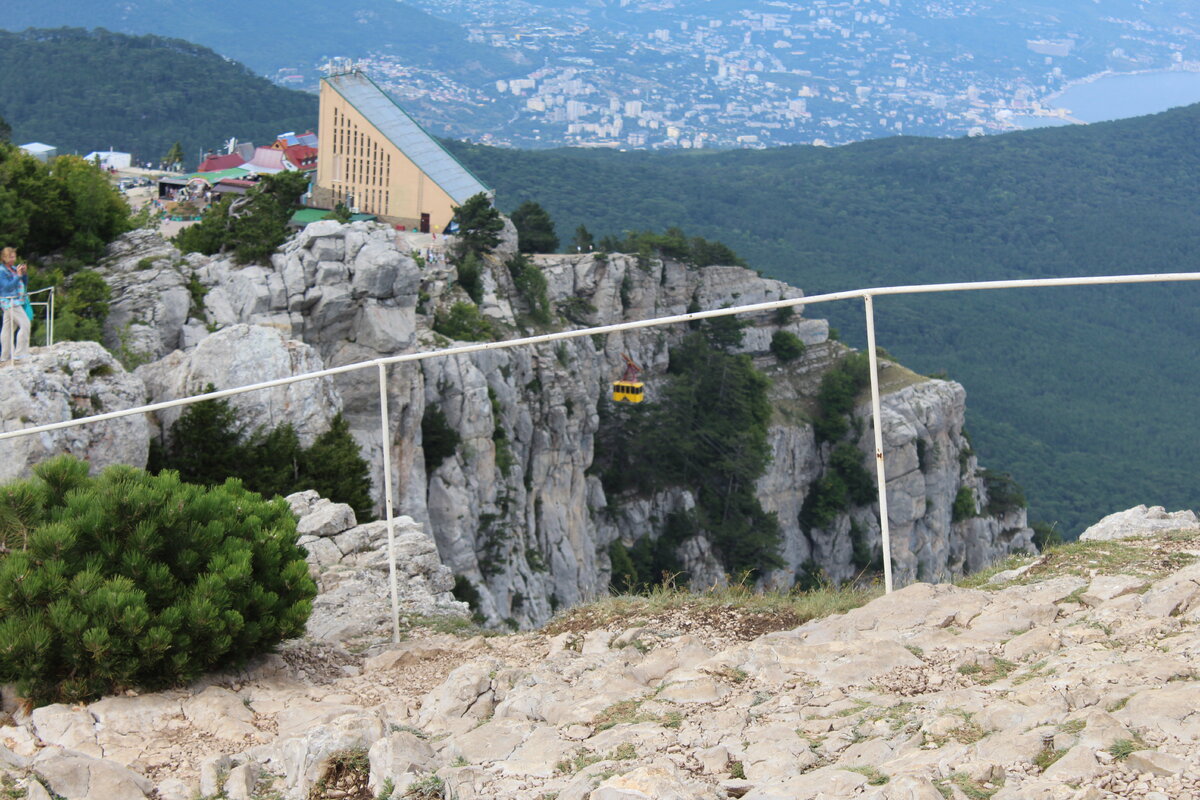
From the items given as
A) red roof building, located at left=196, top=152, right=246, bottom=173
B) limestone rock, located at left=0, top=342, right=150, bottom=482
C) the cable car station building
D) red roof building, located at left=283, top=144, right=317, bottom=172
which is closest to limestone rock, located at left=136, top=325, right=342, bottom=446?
limestone rock, located at left=0, top=342, right=150, bottom=482

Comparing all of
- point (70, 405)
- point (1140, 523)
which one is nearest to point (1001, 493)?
point (1140, 523)

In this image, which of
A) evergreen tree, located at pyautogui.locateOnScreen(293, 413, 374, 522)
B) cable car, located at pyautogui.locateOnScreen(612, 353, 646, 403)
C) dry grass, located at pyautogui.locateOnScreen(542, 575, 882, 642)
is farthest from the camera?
cable car, located at pyautogui.locateOnScreen(612, 353, 646, 403)

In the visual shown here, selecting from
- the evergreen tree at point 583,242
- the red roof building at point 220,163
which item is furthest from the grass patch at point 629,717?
the red roof building at point 220,163

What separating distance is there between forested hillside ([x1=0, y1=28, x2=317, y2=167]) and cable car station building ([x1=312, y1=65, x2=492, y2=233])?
4838cm

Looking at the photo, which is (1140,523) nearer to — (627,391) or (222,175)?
(627,391)

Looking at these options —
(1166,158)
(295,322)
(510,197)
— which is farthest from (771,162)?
(295,322)

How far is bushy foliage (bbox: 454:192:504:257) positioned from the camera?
40.5 meters

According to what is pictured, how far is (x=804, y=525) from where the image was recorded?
55.6 meters

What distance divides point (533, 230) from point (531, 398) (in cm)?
1375

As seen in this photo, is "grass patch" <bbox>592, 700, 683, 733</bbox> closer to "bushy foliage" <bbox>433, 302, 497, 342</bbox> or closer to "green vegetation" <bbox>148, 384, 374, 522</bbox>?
"green vegetation" <bbox>148, 384, 374, 522</bbox>

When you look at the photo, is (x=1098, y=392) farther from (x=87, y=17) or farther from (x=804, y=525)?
(x=87, y=17)

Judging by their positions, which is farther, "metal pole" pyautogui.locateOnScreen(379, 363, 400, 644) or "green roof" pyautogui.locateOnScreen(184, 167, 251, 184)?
"green roof" pyautogui.locateOnScreen(184, 167, 251, 184)

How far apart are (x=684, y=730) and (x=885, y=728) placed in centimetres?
86

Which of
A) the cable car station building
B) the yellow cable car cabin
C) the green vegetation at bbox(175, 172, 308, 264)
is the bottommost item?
the yellow cable car cabin
